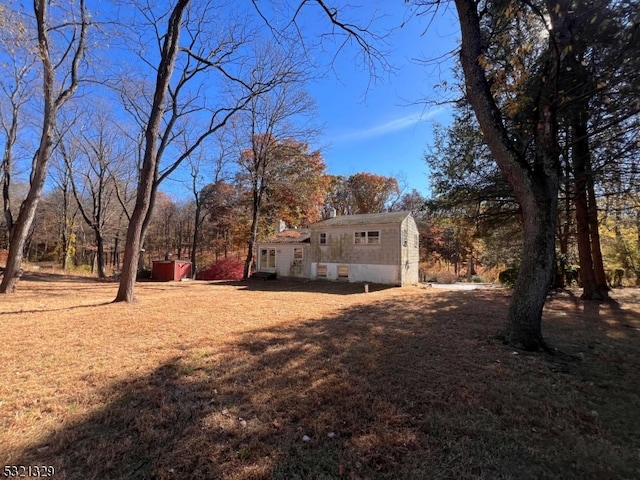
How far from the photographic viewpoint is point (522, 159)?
5.07 meters

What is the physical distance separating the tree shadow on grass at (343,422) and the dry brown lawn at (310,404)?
0.01 m

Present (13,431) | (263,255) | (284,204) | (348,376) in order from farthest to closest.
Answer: (284,204)
(263,255)
(348,376)
(13,431)

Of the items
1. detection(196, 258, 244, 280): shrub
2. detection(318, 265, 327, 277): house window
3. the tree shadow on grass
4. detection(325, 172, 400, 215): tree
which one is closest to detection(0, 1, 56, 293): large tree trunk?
the tree shadow on grass

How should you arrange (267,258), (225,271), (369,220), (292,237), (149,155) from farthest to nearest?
1. (225,271)
2. (267,258)
3. (292,237)
4. (369,220)
5. (149,155)

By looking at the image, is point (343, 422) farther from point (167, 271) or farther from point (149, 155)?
point (167, 271)

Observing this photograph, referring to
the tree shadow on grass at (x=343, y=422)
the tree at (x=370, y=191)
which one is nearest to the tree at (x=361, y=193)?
the tree at (x=370, y=191)

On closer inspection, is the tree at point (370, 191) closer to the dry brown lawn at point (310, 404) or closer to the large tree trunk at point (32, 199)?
the large tree trunk at point (32, 199)

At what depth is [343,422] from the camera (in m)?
2.73

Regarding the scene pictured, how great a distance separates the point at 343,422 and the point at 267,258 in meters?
21.6

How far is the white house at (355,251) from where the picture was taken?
18.3 m

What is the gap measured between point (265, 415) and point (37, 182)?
11.5 metres

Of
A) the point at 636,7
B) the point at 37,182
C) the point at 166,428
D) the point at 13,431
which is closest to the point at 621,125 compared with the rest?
the point at 636,7

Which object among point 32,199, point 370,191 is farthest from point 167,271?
point 370,191

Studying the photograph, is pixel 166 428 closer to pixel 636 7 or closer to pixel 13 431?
pixel 13 431
